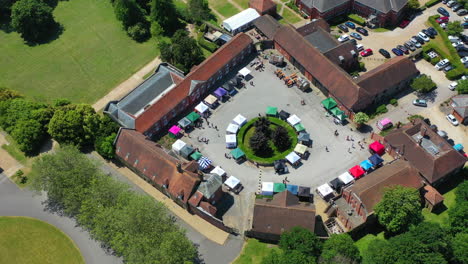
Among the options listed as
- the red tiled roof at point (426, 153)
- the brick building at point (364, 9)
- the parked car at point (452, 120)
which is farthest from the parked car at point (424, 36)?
the red tiled roof at point (426, 153)

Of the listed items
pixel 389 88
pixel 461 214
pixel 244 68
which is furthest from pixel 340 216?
pixel 244 68

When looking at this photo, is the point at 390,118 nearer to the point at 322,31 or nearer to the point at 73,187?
the point at 322,31

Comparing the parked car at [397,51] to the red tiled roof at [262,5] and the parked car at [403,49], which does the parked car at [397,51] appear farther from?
the red tiled roof at [262,5]

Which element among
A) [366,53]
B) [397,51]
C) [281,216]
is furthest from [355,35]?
[281,216]

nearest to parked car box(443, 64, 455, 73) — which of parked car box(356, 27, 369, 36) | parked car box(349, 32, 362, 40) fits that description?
parked car box(356, 27, 369, 36)

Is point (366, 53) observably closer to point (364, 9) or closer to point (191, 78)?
point (364, 9)

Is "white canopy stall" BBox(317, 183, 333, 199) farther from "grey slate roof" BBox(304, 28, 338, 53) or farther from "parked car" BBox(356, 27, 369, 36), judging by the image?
"parked car" BBox(356, 27, 369, 36)
